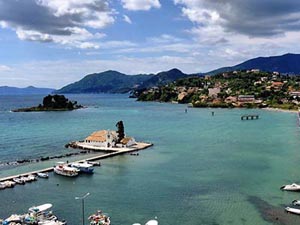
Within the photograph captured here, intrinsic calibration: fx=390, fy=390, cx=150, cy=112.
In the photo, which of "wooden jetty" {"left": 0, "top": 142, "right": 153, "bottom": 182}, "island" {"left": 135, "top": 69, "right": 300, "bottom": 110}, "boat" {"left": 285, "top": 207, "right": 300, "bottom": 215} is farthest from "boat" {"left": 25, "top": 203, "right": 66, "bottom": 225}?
"island" {"left": 135, "top": 69, "right": 300, "bottom": 110}

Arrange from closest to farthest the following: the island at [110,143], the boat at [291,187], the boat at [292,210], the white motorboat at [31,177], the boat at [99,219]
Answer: the boat at [99,219], the boat at [292,210], the boat at [291,187], the white motorboat at [31,177], the island at [110,143]

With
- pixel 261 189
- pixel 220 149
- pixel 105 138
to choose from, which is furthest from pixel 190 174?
pixel 105 138

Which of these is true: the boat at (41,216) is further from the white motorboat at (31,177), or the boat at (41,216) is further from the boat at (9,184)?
the white motorboat at (31,177)

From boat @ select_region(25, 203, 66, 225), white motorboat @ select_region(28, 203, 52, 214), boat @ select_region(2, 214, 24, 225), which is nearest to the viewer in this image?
boat @ select_region(2, 214, 24, 225)

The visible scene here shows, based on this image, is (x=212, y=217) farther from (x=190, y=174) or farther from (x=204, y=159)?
(x=204, y=159)

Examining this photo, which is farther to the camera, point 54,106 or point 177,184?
point 54,106

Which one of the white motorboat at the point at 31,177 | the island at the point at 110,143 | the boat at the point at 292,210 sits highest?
the island at the point at 110,143

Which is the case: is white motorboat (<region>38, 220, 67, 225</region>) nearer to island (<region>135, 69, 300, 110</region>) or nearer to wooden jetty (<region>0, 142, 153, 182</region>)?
wooden jetty (<region>0, 142, 153, 182</region>)

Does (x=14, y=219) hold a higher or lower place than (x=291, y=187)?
higher

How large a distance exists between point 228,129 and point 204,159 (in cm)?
3353

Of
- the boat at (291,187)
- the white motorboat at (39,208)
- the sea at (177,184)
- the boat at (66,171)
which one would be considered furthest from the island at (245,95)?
the white motorboat at (39,208)

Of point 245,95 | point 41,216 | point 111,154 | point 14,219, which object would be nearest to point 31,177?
point 41,216

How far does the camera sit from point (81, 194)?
32781 mm

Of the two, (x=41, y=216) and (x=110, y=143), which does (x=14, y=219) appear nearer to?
(x=41, y=216)
